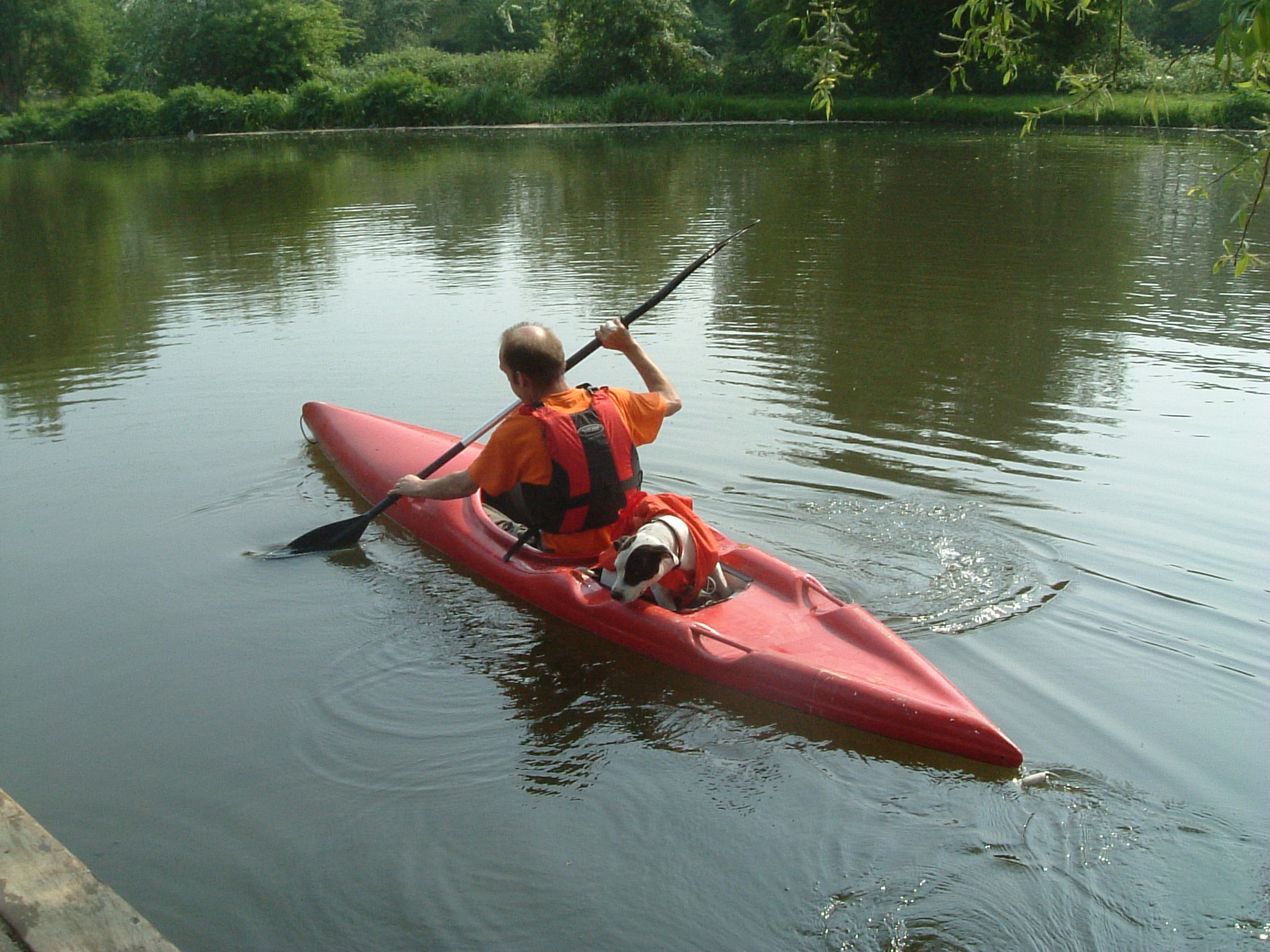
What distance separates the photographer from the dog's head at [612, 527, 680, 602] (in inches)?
144

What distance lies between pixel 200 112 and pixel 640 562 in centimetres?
2955

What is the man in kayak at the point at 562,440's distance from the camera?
3.78m

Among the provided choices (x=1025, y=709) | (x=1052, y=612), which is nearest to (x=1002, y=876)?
(x=1025, y=709)

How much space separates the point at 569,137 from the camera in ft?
83.6

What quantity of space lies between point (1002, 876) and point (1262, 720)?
113 cm

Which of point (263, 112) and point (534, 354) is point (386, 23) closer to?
point (263, 112)

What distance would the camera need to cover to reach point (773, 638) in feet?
12.1

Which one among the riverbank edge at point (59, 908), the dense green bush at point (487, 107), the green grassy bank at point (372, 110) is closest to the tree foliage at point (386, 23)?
the green grassy bank at point (372, 110)

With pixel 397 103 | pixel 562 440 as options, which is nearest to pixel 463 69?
pixel 397 103

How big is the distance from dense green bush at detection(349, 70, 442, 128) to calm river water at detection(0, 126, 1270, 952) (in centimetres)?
2121

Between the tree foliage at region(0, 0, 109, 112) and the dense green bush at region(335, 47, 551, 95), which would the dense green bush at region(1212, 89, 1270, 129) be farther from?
the tree foliage at region(0, 0, 109, 112)

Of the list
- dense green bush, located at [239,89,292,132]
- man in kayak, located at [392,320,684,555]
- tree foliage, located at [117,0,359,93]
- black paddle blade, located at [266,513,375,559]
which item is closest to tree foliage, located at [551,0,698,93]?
tree foliage, located at [117,0,359,93]

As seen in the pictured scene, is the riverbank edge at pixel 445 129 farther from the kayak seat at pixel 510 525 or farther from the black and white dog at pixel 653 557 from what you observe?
the black and white dog at pixel 653 557

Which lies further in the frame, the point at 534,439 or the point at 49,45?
the point at 49,45
